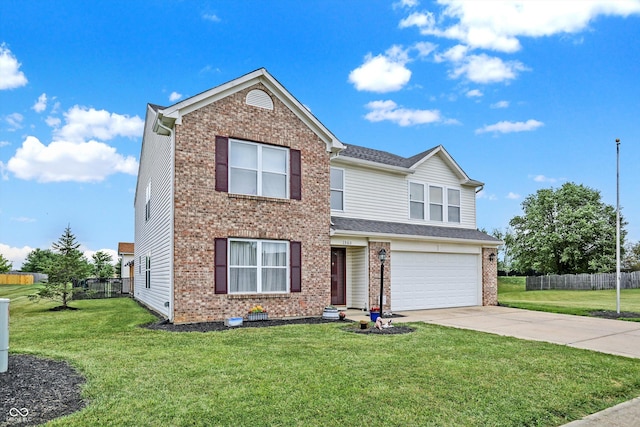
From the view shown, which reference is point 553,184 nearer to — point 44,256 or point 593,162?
point 593,162

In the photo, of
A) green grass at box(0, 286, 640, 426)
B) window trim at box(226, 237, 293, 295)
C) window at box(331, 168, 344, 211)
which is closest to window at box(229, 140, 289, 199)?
window trim at box(226, 237, 293, 295)

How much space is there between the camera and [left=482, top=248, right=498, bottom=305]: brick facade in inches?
719

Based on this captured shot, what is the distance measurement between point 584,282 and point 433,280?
22032 millimetres

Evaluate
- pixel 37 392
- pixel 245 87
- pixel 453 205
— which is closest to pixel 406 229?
pixel 453 205

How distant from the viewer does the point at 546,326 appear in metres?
11.8

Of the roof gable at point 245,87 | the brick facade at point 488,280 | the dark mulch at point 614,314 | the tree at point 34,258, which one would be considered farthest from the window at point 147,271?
the tree at point 34,258

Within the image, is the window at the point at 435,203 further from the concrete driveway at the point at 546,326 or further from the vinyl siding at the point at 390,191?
the concrete driveway at the point at 546,326

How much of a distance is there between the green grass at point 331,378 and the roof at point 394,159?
7985 millimetres

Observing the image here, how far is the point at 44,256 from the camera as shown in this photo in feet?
177

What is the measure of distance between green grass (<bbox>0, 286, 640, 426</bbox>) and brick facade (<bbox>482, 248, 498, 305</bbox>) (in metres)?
9.43

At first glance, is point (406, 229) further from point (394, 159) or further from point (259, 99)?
point (259, 99)

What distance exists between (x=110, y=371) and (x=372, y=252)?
1031 cm

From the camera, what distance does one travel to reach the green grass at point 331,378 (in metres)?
4.46

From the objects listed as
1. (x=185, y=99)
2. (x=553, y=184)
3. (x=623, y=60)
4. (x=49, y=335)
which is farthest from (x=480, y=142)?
(x=553, y=184)
